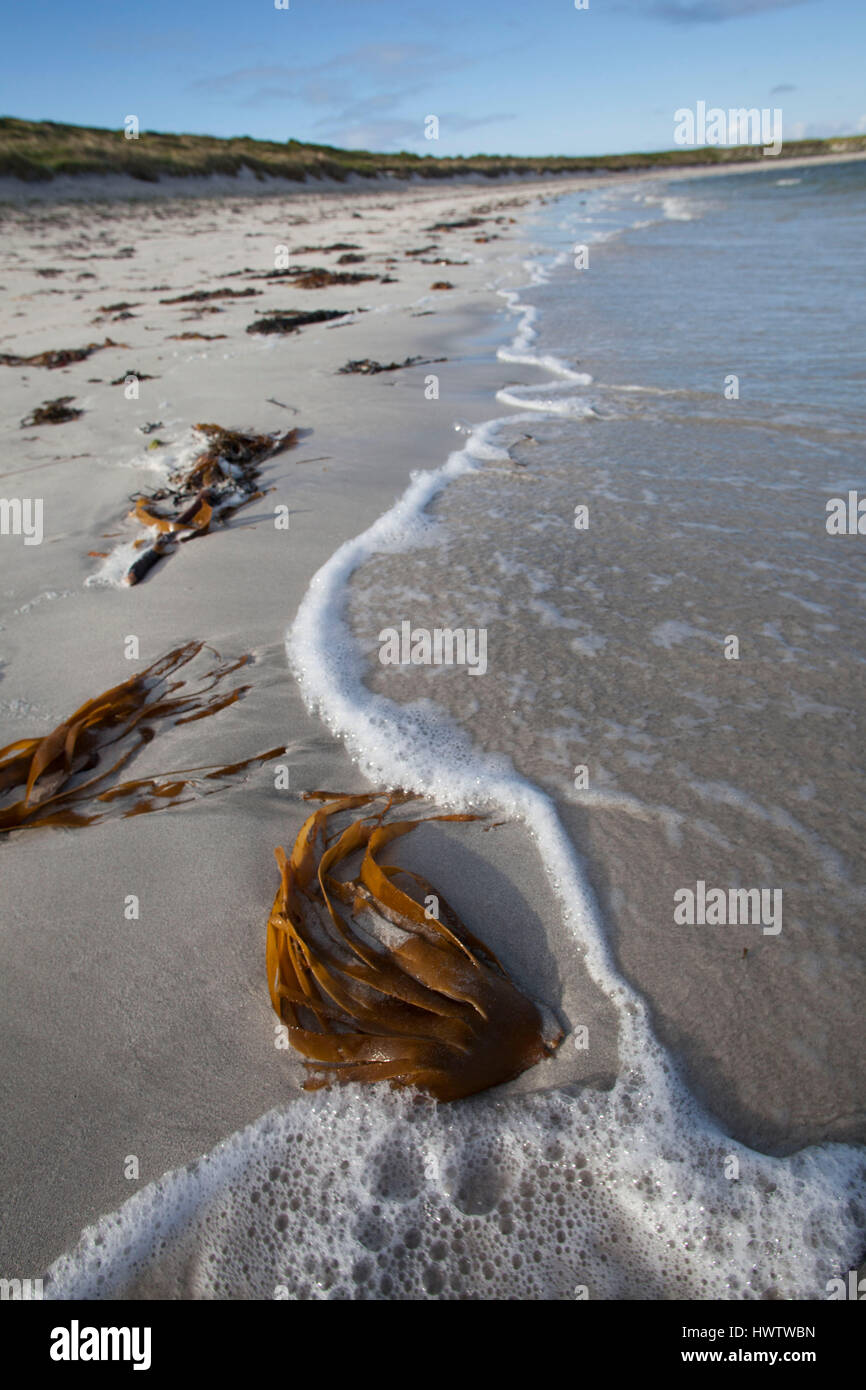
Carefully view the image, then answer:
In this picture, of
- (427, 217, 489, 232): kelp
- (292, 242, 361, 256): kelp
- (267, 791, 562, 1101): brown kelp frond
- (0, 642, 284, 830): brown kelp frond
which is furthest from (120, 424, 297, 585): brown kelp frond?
(427, 217, 489, 232): kelp

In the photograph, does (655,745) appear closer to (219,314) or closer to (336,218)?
(219,314)

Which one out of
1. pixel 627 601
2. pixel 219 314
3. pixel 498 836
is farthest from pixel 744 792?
→ pixel 219 314

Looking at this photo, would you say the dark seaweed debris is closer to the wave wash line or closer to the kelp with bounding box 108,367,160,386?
the kelp with bounding box 108,367,160,386

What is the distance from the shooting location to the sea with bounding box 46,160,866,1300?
1.29 metres

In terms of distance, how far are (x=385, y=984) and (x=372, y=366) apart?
5.88 m

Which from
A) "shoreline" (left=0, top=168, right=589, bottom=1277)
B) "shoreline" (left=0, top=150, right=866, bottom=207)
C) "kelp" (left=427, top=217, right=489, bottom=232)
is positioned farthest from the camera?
"shoreline" (left=0, top=150, right=866, bottom=207)

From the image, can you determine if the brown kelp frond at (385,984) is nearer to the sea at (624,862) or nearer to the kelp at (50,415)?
the sea at (624,862)

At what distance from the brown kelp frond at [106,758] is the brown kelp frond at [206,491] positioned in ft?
3.24

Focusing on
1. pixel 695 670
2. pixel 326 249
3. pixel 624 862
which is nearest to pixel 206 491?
pixel 695 670

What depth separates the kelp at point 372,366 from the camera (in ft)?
20.6

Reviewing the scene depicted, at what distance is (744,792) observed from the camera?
210cm

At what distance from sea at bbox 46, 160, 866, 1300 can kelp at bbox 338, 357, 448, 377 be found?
6.92ft

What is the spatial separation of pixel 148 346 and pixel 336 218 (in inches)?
744

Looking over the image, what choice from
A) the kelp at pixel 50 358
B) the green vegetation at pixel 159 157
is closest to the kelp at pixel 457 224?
the green vegetation at pixel 159 157
